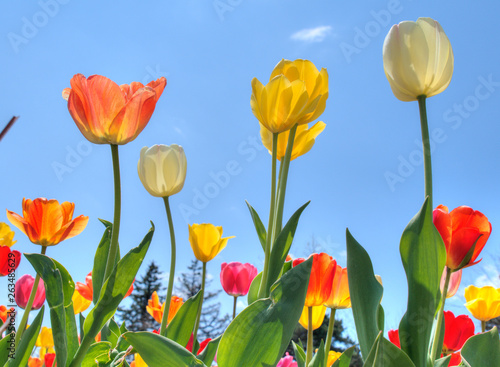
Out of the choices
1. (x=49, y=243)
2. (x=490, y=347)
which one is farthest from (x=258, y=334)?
(x=49, y=243)

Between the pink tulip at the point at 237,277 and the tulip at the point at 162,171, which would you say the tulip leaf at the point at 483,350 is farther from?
the pink tulip at the point at 237,277

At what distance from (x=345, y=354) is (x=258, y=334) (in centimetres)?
48

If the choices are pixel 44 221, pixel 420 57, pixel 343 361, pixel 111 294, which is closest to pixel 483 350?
pixel 343 361

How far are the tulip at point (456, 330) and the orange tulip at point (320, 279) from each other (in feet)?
1.35

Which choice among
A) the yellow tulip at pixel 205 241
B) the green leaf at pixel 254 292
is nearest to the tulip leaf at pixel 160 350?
the green leaf at pixel 254 292

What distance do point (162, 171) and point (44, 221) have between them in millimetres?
432

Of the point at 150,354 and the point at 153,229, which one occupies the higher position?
the point at 153,229

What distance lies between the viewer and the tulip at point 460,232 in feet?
2.58

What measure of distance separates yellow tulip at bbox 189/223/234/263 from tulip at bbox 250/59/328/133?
72 centimetres

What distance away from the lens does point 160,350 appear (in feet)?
2.11

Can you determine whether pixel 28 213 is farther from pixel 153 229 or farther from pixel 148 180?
pixel 153 229

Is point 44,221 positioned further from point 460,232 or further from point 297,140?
point 460,232

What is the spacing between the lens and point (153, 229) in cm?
83

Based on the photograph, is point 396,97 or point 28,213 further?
point 28,213
